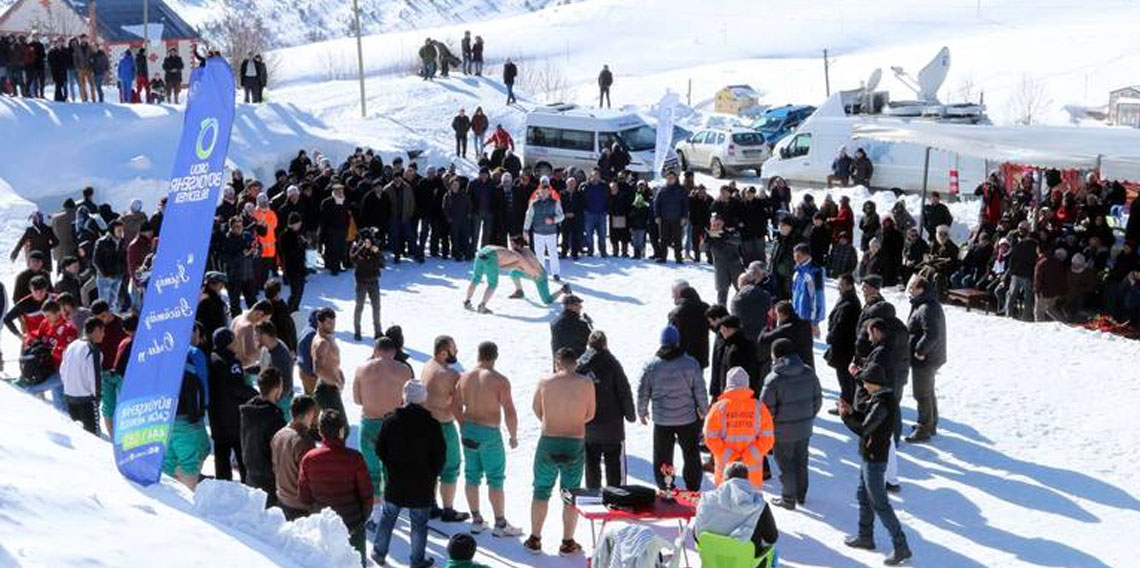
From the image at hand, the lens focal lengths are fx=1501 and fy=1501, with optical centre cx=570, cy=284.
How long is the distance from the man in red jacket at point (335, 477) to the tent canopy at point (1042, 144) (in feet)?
48.8

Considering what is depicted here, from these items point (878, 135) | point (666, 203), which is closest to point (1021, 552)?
point (666, 203)

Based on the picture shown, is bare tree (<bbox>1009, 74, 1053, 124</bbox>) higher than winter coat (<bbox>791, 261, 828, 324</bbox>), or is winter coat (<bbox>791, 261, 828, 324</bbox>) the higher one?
bare tree (<bbox>1009, 74, 1053, 124</bbox>)

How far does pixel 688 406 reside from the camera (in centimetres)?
1147

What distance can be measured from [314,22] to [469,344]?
145901 millimetres

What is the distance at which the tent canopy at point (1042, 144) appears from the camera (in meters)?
21.9

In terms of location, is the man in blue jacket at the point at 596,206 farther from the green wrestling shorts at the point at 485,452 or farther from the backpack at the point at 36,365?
the green wrestling shorts at the point at 485,452

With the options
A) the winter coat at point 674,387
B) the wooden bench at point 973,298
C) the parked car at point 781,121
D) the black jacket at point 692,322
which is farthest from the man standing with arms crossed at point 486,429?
the parked car at point 781,121

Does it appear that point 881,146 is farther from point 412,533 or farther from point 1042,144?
point 412,533

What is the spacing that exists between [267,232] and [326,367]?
6.89m

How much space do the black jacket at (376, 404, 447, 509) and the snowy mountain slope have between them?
149 ft

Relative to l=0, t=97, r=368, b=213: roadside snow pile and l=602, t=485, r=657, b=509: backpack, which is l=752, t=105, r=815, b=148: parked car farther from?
l=602, t=485, r=657, b=509: backpack

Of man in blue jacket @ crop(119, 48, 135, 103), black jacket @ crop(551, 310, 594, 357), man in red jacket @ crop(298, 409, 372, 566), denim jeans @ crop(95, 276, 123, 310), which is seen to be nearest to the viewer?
man in red jacket @ crop(298, 409, 372, 566)

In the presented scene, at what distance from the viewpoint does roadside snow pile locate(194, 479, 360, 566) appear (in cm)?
858

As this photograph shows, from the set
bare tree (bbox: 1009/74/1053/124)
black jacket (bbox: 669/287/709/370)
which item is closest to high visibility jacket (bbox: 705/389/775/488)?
black jacket (bbox: 669/287/709/370)
